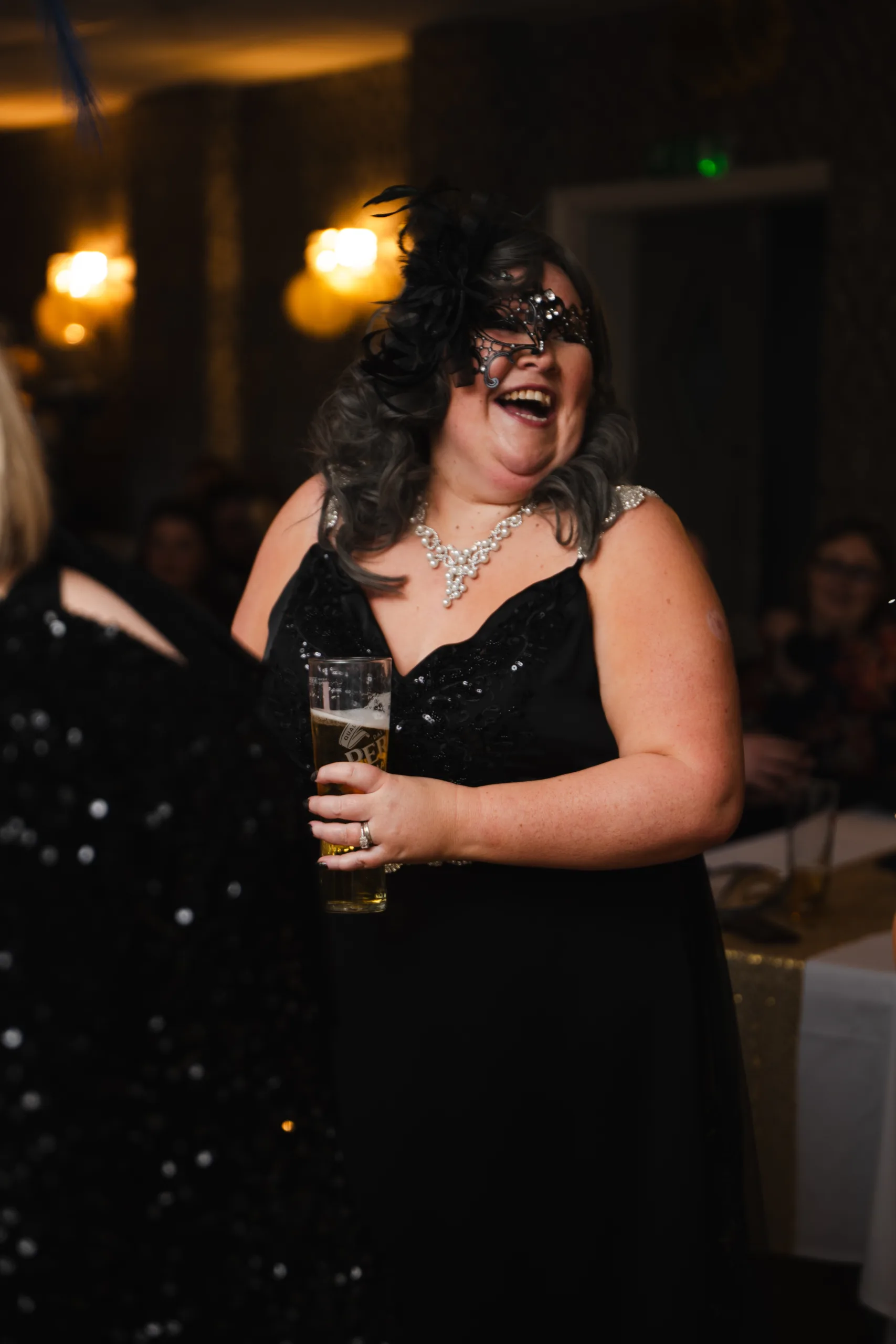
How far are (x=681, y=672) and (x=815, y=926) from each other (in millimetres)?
925

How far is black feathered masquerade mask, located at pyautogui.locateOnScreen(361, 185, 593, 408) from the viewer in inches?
65.2

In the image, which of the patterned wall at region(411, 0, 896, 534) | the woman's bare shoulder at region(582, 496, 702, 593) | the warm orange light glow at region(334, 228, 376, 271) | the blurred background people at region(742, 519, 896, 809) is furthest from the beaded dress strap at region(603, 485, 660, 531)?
the warm orange light glow at region(334, 228, 376, 271)

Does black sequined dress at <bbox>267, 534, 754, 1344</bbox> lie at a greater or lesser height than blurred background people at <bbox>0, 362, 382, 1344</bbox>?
lesser

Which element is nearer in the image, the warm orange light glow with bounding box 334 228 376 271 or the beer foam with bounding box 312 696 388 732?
the beer foam with bounding box 312 696 388 732

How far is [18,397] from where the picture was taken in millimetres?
963

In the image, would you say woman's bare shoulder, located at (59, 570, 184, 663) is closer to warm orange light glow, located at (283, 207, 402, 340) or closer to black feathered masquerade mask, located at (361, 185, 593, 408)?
black feathered masquerade mask, located at (361, 185, 593, 408)

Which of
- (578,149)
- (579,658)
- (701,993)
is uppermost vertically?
(578,149)

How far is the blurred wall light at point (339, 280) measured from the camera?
7.57 metres

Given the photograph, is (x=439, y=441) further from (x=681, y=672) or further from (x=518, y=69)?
(x=518, y=69)

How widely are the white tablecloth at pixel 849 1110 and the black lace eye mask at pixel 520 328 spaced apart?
1020 millimetres

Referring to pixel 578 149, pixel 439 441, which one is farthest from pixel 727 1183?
pixel 578 149

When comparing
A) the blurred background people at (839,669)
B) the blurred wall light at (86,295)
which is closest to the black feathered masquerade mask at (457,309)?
the blurred background people at (839,669)

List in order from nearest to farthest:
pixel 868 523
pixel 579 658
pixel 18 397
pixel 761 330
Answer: pixel 18 397
pixel 579 658
pixel 868 523
pixel 761 330

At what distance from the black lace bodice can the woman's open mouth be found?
0.18m
